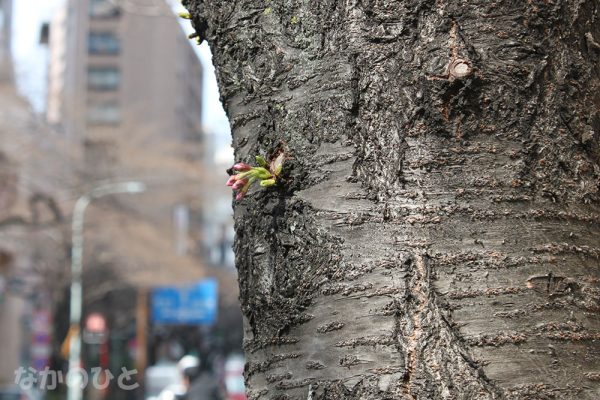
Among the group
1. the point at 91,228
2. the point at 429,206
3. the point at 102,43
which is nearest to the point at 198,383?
the point at 429,206

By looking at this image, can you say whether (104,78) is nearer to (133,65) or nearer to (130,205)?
(133,65)

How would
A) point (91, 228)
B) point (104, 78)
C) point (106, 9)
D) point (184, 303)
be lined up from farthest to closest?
point (104, 78) < point (184, 303) < point (91, 228) < point (106, 9)

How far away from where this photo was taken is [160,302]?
34.3m

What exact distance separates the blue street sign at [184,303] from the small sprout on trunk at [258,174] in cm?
3270

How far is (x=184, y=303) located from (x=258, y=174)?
33286mm

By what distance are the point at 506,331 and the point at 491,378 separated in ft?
0.26

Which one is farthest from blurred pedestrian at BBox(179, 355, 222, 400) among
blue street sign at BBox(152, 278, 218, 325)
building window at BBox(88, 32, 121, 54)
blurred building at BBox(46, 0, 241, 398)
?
building window at BBox(88, 32, 121, 54)

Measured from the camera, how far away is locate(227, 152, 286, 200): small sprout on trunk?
1766 millimetres

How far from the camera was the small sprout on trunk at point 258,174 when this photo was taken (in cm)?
177

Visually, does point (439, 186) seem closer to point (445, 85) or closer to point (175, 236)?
point (445, 85)

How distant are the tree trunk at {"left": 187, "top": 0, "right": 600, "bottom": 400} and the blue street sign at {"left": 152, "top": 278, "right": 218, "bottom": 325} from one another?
3276cm

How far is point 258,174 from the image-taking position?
5.84 feet

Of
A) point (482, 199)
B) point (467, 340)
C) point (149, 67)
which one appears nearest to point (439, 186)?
point (482, 199)

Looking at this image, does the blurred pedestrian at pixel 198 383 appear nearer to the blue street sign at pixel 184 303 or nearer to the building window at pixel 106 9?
the building window at pixel 106 9
